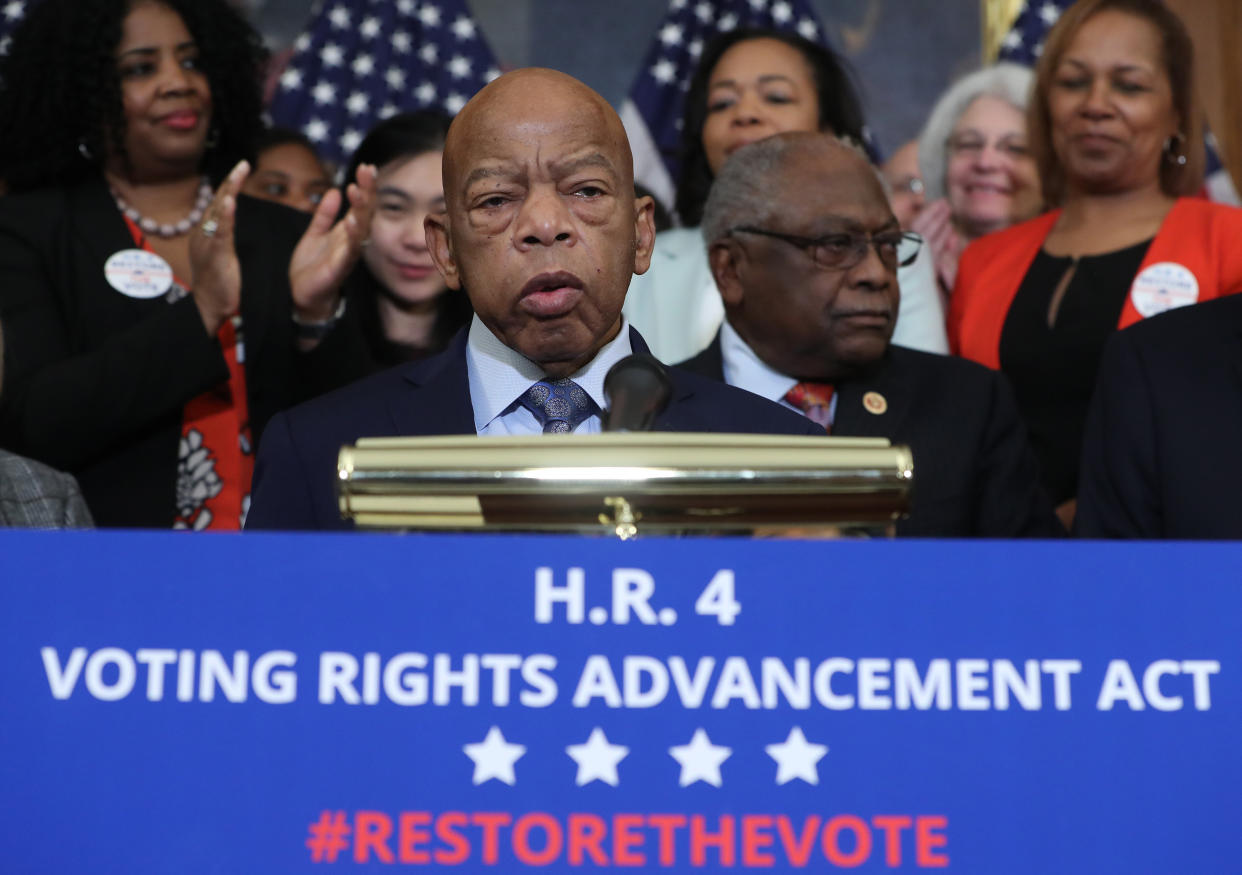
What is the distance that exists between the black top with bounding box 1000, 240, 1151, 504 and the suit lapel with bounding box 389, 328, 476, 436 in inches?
63.0

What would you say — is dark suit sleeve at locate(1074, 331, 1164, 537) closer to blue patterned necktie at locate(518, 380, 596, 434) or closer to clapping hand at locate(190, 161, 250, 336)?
blue patterned necktie at locate(518, 380, 596, 434)

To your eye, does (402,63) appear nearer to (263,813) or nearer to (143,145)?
(143,145)

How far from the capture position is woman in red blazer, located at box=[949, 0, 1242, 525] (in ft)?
10.2

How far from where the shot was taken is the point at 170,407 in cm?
288

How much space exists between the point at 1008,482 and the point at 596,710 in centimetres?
190

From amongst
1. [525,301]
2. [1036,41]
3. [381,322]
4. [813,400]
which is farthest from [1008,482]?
[1036,41]

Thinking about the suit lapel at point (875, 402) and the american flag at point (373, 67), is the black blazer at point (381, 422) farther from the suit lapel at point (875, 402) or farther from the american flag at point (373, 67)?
the american flag at point (373, 67)

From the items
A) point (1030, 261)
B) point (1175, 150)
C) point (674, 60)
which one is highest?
point (674, 60)

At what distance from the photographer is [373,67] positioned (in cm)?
486

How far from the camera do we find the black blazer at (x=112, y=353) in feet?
9.34

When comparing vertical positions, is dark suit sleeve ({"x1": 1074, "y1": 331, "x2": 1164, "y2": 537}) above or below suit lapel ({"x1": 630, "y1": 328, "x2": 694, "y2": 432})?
below

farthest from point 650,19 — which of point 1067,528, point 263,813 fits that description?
point 263,813

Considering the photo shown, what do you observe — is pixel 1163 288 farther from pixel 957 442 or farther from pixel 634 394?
pixel 634 394

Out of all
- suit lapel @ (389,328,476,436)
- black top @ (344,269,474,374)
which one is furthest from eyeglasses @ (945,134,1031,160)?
suit lapel @ (389,328,476,436)
